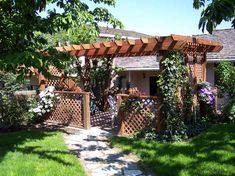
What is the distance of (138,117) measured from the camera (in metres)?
10.4

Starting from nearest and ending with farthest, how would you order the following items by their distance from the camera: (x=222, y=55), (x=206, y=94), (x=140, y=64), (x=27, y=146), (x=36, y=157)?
(x=36, y=157) → (x=27, y=146) → (x=206, y=94) → (x=222, y=55) → (x=140, y=64)

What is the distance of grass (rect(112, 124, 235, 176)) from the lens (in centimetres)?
686

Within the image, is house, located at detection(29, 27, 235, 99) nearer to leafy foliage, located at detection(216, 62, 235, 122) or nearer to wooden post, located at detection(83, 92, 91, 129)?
leafy foliage, located at detection(216, 62, 235, 122)

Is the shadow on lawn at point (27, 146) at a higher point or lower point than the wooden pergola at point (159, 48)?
lower

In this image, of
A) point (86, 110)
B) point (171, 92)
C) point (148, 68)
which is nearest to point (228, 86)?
point (171, 92)

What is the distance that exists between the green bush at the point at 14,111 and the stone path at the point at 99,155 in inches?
83.6

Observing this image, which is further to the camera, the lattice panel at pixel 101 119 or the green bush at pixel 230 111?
the lattice panel at pixel 101 119

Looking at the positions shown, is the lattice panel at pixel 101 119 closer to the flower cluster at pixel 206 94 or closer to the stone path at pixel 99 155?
the stone path at pixel 99 155

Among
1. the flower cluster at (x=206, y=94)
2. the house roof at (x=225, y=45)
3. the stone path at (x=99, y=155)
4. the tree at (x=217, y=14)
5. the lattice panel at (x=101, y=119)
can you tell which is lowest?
the stone path at (x=99, y=155)

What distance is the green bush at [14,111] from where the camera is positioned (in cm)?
1166

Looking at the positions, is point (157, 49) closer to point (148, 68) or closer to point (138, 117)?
point (138, 117)

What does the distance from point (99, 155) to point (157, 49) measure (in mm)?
3311

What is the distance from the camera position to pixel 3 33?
24.2 feet

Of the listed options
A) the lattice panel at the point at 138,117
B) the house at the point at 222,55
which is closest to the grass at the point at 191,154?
the lattice panel at the point at 138,117
